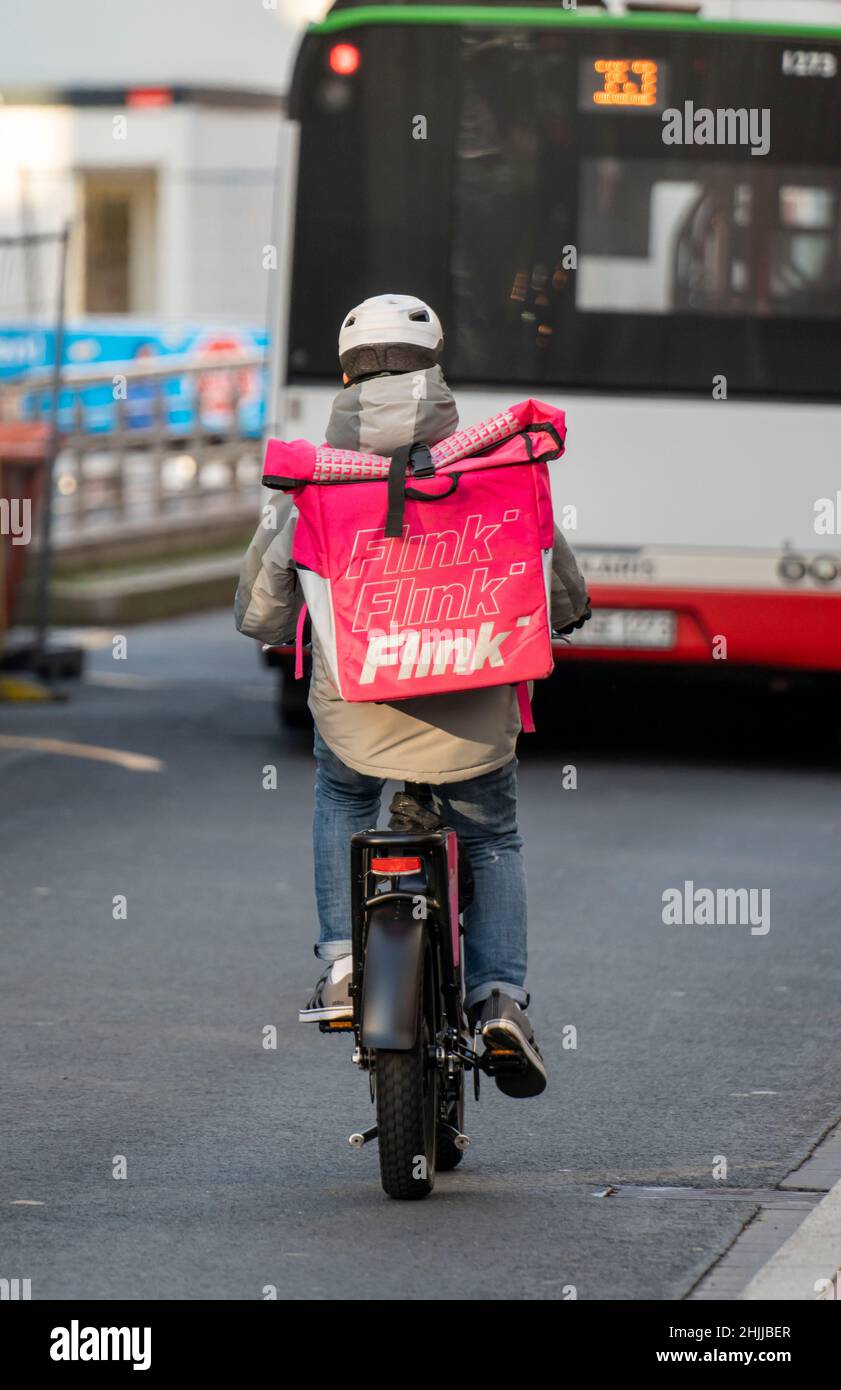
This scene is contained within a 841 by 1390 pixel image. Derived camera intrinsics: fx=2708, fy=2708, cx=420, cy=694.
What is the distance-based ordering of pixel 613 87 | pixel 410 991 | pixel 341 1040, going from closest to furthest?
pixel 410 991, pixel 341 1040, pixel 613 87

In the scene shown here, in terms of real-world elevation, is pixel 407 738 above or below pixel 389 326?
below

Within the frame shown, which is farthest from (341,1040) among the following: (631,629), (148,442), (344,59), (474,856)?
(148,442)

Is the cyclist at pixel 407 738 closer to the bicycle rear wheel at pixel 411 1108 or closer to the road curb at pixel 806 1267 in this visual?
the bicycle rear wheel at pixel 411 1108

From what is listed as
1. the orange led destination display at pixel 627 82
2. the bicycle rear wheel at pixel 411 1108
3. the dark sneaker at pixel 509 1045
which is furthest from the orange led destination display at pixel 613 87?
the bicycle rear wheel at pixel 411 1108

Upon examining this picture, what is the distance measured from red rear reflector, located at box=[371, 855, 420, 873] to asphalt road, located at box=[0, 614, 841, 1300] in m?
0.68

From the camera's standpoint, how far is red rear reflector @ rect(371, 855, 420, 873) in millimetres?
5293

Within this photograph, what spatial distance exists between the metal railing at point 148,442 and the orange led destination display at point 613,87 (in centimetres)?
573

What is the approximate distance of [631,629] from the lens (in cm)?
1205

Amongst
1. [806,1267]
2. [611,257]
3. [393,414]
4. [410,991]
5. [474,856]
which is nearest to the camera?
[806,1267]

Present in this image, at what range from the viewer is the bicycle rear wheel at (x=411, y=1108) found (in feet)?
16.9

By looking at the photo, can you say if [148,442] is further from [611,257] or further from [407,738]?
[407,738]

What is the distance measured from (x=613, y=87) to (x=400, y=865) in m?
7.39

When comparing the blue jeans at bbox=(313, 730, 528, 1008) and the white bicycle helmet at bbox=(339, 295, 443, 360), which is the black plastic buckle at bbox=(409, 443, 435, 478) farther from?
the blue jeans at bbox=(313, 730, 528, 1008)

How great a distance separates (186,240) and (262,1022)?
100ft
